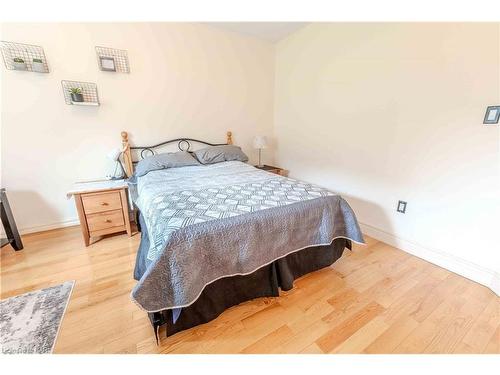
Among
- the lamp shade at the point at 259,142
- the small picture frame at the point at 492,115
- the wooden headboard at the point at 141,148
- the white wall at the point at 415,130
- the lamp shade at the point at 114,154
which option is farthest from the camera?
the lamp shade at the point at 259,142

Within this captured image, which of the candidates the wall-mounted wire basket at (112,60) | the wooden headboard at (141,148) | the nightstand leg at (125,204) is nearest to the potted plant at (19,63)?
the wall-mounted wire basket at (112,60)

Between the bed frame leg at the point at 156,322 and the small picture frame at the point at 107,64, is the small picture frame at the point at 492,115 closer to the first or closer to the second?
the bed frame leg at the point at 156,322

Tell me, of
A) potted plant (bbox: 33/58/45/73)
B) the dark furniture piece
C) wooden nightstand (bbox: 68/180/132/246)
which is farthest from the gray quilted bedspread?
potted plant (bbox: 33/58/45/73)

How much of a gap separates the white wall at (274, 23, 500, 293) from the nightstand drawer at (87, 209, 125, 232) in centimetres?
250

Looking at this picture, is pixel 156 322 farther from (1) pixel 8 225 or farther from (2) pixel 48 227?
(2) pixel 48 227

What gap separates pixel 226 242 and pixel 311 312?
2.51ft

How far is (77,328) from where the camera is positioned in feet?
4.25

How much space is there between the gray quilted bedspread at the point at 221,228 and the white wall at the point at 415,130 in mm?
891

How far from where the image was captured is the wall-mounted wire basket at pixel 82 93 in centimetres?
223

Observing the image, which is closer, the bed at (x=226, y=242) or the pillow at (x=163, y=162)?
the bed at (x=226, y=242)

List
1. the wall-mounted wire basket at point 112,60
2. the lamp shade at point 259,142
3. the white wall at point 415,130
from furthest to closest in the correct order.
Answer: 1. the lamp shade at point 259,142
2. the wall-mounted wire basket at point 112,60
3. the white wall at point 415,130

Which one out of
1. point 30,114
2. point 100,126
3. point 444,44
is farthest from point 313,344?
point 30,114

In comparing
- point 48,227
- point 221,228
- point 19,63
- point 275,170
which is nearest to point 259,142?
point 275,170
